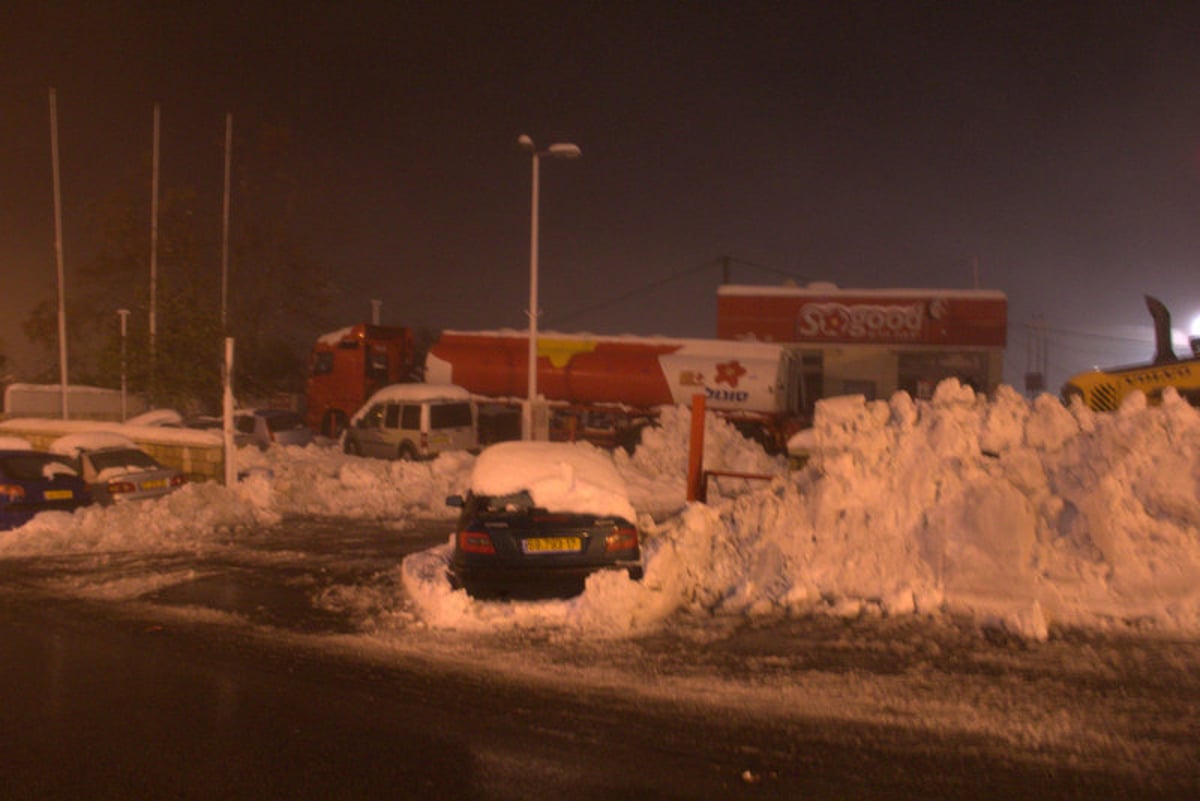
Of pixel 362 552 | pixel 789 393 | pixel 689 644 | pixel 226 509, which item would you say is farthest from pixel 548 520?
pixel 789 393

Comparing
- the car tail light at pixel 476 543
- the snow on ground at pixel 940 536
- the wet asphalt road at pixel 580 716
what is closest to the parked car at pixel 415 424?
the snow on ground at pixel 940 536

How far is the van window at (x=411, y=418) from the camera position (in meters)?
22.9

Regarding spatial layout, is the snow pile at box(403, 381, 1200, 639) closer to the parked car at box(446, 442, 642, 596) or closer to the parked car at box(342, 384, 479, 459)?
the parked car at box(446, 442, 642, 596)

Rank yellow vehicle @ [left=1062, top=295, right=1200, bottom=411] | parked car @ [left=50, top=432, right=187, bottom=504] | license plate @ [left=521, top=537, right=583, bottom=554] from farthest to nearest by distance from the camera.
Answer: parked car @ [left=50, top=432, right=187, bottom=504] < yellow vehicle @ [left=1062, top=295, right=1200, bottom=411] < license plate @ [left=521, top=537, right=583, bottom=554]

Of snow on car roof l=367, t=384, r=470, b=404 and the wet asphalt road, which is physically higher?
snow on car roof l=367, t=384, r=470, b=404

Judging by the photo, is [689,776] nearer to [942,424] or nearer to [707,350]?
[942,424]

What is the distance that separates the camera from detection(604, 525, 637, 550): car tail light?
8.44 metres

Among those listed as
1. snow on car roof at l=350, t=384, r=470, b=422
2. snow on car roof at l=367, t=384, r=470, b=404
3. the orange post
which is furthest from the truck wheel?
the orange post

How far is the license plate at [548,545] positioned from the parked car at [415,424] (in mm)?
14657

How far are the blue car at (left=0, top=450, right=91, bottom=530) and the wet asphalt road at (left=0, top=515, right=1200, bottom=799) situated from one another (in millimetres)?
5001

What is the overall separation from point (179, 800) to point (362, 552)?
7.87 metres

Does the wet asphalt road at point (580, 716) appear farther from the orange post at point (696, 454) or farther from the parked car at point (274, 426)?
the parked car at point (274, 426)

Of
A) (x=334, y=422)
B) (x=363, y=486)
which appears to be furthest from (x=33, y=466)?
(x=334, y=422)

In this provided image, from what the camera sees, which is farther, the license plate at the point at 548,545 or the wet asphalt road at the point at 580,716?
the license plate at the point at 548,545
